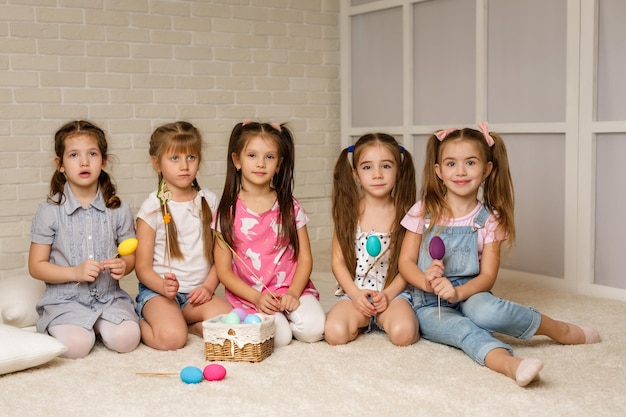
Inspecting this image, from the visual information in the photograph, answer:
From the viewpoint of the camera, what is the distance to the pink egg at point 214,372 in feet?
7.92

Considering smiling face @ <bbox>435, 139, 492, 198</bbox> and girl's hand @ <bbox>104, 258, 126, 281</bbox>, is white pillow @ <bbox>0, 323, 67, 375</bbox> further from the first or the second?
smiling face @ <bbox>435, 139, 492, 198</bbox>

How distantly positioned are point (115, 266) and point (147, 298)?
10.4 inches

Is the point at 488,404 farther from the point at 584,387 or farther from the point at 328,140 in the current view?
the point at 328,140

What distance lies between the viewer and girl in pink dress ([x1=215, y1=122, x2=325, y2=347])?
294 centimetres

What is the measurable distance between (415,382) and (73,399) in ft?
3.12

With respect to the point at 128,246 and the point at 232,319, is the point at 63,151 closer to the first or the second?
the point at 128,246

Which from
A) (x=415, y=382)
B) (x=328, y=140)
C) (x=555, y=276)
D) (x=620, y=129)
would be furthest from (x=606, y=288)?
(x=328, y=140)

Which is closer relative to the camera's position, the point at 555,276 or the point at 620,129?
the point at 620,129

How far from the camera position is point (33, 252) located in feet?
9.31

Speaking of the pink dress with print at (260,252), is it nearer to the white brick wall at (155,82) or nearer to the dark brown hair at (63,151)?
the dark brown hair at (63,151)

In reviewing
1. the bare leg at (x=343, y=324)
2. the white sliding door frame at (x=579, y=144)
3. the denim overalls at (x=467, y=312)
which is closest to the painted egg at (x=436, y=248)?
the denim overalls at (x=467, y=312)

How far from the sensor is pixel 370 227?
3.02 metres

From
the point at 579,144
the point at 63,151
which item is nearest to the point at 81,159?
the point at 63,151

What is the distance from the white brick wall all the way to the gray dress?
4.88 feet
